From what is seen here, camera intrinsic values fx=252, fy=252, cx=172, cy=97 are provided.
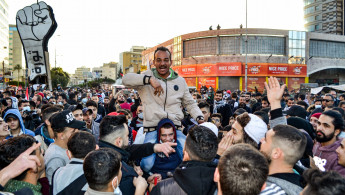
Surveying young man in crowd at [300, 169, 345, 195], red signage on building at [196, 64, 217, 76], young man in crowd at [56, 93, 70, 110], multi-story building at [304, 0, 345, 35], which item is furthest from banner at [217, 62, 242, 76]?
multi-story building at [304, 0, 345, 35]

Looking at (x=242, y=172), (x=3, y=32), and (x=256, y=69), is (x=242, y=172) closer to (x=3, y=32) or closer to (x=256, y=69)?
(x=256, y=69)

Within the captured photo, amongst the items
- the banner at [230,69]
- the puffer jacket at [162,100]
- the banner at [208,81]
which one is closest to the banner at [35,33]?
the puffer jacket at [162,100]

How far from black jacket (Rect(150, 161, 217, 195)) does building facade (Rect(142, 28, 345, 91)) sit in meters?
33.2

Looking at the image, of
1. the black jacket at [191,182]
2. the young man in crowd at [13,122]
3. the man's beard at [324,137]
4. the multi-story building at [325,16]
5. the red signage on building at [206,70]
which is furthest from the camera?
the multi-story building at [325,16]

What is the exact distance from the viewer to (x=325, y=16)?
6475cm

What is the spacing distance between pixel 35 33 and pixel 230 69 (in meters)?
27.1

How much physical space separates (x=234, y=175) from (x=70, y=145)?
1.84 meters

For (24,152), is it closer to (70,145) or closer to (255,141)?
(70,145)

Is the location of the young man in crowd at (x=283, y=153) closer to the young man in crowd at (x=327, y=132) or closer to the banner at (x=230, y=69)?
the young man in crowd at (x=327, y=132)

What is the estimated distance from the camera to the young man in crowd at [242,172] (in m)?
1.71

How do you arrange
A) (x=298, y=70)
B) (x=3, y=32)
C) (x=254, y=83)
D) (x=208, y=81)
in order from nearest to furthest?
(x=254, y=83) → (x=208, y=81) → (x=298, y=70) → (x=3, y=32)

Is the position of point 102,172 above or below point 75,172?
above

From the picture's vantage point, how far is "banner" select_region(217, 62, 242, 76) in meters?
35.8

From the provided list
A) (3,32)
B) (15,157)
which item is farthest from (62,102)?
(3,32)
